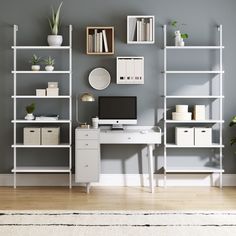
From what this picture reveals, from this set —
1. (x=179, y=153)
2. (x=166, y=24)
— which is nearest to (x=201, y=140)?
(x=179, y=153)

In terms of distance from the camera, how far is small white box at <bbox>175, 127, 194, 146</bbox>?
5.51m

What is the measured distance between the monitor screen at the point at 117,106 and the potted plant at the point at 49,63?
2.40 ft

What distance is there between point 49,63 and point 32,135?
3.02 feet

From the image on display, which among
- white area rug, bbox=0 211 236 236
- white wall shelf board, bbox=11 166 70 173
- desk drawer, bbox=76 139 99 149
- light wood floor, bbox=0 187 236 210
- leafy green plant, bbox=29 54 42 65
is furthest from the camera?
leafy green plant, bbox=29 54 42 65

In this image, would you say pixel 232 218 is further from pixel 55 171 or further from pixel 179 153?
pixel 55 171

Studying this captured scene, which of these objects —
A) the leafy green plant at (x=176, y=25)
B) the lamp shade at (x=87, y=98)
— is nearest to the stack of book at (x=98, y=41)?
the lamp shade at (x=87, y=98)

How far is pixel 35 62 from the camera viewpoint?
18.4ft

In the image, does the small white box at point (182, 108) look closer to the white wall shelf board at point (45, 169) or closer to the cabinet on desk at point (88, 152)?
the cabinet on desk at point (88, 152)

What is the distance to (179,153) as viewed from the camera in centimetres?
573

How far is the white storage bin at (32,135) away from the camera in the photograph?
217 inches

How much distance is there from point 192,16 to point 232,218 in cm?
269

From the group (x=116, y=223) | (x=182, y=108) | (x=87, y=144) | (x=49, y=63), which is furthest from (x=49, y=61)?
(x=116, y=223)

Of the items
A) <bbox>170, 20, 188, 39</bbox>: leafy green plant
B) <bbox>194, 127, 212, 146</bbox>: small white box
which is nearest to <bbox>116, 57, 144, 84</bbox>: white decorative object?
<bbox>170, 20, 188, 39</bbox>: leafy green plant

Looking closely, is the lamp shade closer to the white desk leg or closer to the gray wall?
the gray wall
